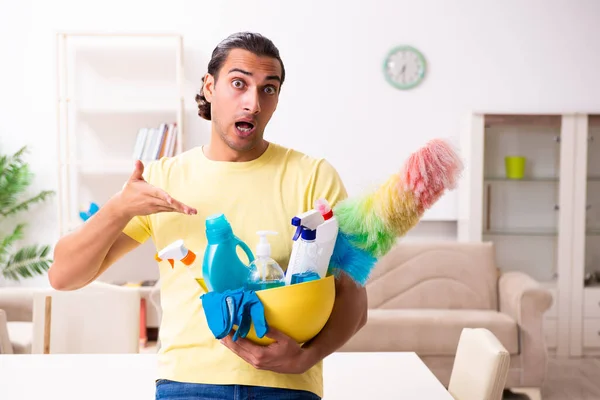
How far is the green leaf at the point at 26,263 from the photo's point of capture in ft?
14.0

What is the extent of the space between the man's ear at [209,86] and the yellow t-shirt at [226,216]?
108mm

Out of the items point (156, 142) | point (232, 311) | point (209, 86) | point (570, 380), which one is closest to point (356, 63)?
point (156, 142)

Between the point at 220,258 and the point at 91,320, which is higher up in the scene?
the point at 220,258

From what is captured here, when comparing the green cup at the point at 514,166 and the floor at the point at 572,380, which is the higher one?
the green cup at the point at 514,166

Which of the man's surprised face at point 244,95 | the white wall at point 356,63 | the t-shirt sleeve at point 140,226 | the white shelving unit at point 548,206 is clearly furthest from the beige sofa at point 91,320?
the white shelving unit at point 548,206

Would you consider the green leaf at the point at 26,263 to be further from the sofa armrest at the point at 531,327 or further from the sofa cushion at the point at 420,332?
the sofa armrest at the point at 531,327

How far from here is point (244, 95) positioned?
3.57 ft

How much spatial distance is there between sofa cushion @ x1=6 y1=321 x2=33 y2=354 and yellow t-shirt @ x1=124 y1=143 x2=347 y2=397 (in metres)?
2.18

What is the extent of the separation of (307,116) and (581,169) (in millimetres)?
1828

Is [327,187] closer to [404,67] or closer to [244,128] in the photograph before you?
[244,128]

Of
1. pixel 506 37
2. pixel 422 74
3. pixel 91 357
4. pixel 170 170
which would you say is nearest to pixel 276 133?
pixel 422 74

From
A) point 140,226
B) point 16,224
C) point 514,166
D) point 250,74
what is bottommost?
point 16,224

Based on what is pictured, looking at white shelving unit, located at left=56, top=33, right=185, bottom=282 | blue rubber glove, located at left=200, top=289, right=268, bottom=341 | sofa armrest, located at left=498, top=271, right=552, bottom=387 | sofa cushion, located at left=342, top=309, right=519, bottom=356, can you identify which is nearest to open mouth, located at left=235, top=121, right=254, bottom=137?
blue rubber glove, located at left=200, top=289, right=268, bottom=341

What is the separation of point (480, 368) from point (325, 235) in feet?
2.38
